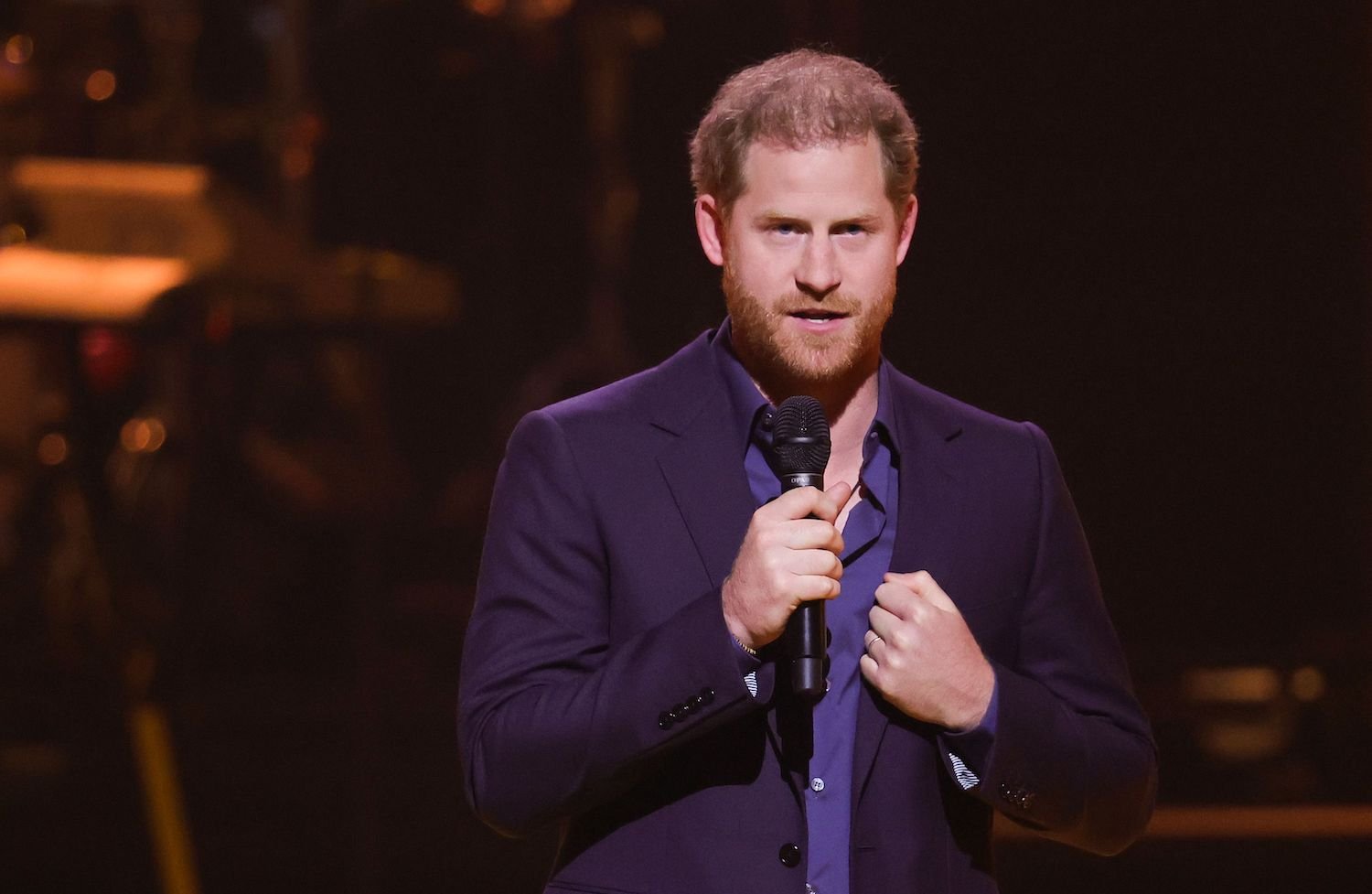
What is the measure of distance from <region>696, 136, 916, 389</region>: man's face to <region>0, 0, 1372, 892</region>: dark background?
201 cm

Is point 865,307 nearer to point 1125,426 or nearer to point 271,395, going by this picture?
point 1125,426

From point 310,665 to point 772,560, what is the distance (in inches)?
105

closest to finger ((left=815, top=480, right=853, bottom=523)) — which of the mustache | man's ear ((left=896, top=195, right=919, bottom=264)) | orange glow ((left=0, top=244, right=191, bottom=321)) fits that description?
the mustache

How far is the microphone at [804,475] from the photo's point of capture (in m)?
1.35

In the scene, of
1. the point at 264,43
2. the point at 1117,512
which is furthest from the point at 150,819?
the point at 1117,512

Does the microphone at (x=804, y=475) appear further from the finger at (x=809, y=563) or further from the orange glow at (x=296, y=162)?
the orange glow at (x=296, y=162)

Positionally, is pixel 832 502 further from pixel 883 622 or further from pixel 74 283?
pixel 74 283

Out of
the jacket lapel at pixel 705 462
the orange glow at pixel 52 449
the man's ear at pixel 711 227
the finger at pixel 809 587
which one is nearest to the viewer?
the finger at pixel 809 587

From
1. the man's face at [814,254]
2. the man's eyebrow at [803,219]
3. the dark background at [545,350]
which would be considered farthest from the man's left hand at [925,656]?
the dark background at [545,350]

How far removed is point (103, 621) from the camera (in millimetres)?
3822

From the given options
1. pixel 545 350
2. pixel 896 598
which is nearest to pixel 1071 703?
pixel 896 598

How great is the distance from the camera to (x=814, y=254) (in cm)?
151

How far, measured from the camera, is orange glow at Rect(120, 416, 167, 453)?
151 inches

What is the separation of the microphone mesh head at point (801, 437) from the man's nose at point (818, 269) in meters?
0.12
